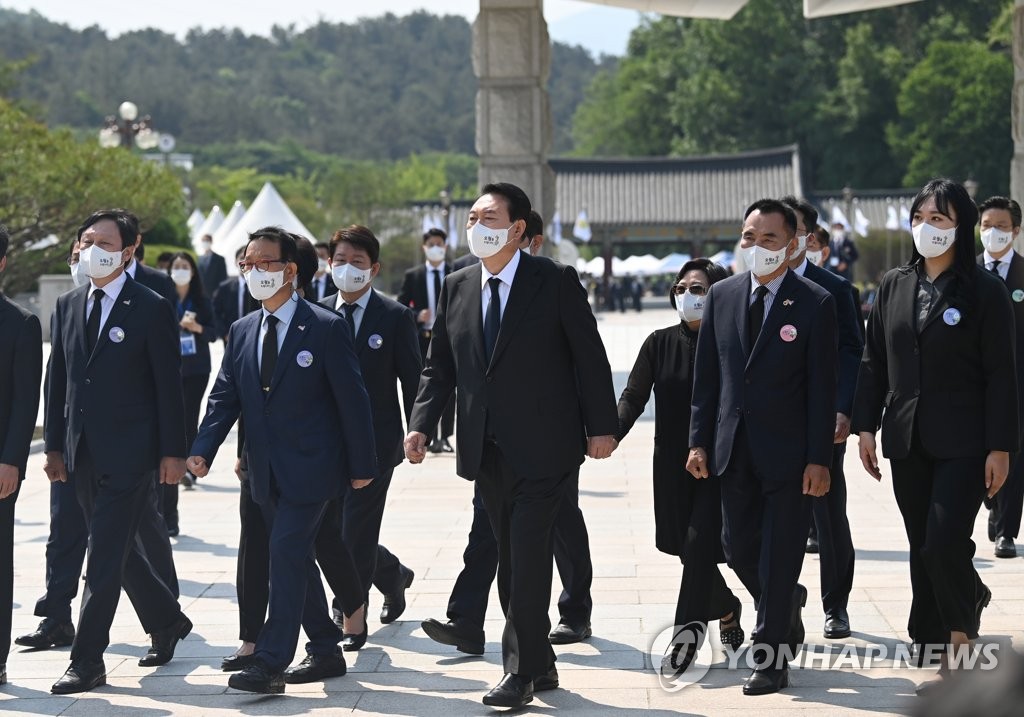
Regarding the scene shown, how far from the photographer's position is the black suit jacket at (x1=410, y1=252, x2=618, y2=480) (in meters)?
5.57

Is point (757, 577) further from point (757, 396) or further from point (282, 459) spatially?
point (282, 459)

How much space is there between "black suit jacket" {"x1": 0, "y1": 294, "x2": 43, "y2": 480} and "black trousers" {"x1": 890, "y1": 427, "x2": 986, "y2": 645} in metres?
3.34

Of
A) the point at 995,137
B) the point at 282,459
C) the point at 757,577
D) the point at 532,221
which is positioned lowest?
the point at 757,577

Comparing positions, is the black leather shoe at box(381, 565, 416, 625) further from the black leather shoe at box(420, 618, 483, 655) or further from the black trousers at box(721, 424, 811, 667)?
the black trousers at box(721, 424, 811, 667)

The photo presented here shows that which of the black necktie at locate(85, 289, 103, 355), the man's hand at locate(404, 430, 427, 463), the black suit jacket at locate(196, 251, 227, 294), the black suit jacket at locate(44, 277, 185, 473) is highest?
the black suit jacket at locate(196, 251, 227, 294)

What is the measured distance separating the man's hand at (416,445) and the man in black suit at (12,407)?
1494mm

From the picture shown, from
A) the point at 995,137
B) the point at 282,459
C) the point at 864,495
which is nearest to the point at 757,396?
the point at 282,459

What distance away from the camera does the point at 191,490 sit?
1183 cm

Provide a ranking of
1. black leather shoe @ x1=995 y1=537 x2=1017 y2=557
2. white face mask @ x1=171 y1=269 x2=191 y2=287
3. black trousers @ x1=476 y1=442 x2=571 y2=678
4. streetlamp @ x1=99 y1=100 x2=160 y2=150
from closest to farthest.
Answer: black trousers @ x1=476 y1=442 x2=571 y2=678
black leather shoe @ x1=995 y1=537 x2=1017 y2=557
white face mask @ x1=171 y1=269 x2=191 y2=287
streetlamp @ x1=99 y1=100 x2=160 y2=150

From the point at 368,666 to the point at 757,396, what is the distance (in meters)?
1.94

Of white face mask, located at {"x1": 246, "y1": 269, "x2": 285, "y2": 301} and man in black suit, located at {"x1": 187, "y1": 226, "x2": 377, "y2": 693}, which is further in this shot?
white face mask, located at {"x1": 246, "y1": 269, "x2": 285, "y2": 301}

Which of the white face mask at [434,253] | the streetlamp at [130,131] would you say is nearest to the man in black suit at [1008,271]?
the white face mask at [434,253]

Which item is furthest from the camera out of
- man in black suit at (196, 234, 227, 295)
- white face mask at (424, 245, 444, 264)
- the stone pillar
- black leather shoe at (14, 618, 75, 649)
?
man in black suit at (196, 234, 227, 295)

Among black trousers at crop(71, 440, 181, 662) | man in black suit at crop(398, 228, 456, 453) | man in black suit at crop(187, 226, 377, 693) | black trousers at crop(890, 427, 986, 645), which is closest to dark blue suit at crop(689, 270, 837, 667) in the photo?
black trousers at crop(890, 427, 986, 645)
